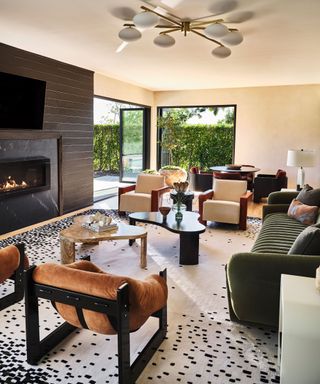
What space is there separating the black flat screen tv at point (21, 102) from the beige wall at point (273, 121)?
5.42 metres

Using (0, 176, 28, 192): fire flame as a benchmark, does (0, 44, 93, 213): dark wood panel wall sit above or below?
above

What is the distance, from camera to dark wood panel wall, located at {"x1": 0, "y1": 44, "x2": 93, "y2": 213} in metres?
5.61

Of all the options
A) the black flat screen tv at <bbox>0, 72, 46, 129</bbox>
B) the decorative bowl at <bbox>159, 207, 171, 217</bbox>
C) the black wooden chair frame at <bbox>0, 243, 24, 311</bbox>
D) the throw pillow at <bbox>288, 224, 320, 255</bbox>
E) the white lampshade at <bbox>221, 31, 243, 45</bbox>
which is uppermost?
the white lampshade at <bbox>221, 31, 243, 45</bbox>

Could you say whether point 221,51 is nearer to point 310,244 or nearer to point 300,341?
point 310,244

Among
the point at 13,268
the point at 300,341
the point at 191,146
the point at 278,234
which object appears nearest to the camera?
the point at 300,341

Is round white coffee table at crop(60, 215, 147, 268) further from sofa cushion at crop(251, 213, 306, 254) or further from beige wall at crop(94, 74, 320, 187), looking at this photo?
beige wall at crop(94, 74, 320, 187)

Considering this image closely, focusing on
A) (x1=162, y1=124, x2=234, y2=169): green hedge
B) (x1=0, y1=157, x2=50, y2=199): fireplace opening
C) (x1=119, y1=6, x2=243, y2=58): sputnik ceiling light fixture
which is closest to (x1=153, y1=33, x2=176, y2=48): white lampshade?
(x1=119, y1=6, x2=243, y2=58): sputnik ceiling light fixture

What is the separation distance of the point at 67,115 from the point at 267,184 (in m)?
4.38

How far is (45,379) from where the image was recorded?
2244 millimetres

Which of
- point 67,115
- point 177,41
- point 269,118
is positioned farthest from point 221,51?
point 269,118

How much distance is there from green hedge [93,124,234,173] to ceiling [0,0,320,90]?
2.13 meters

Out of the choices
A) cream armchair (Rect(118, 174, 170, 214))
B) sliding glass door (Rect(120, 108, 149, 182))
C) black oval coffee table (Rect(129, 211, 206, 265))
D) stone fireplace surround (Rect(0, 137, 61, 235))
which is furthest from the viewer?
sliding glass door (Rect(120, 108, 149, 182))

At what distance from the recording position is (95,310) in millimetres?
2057

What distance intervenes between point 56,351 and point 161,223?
2326 mm
